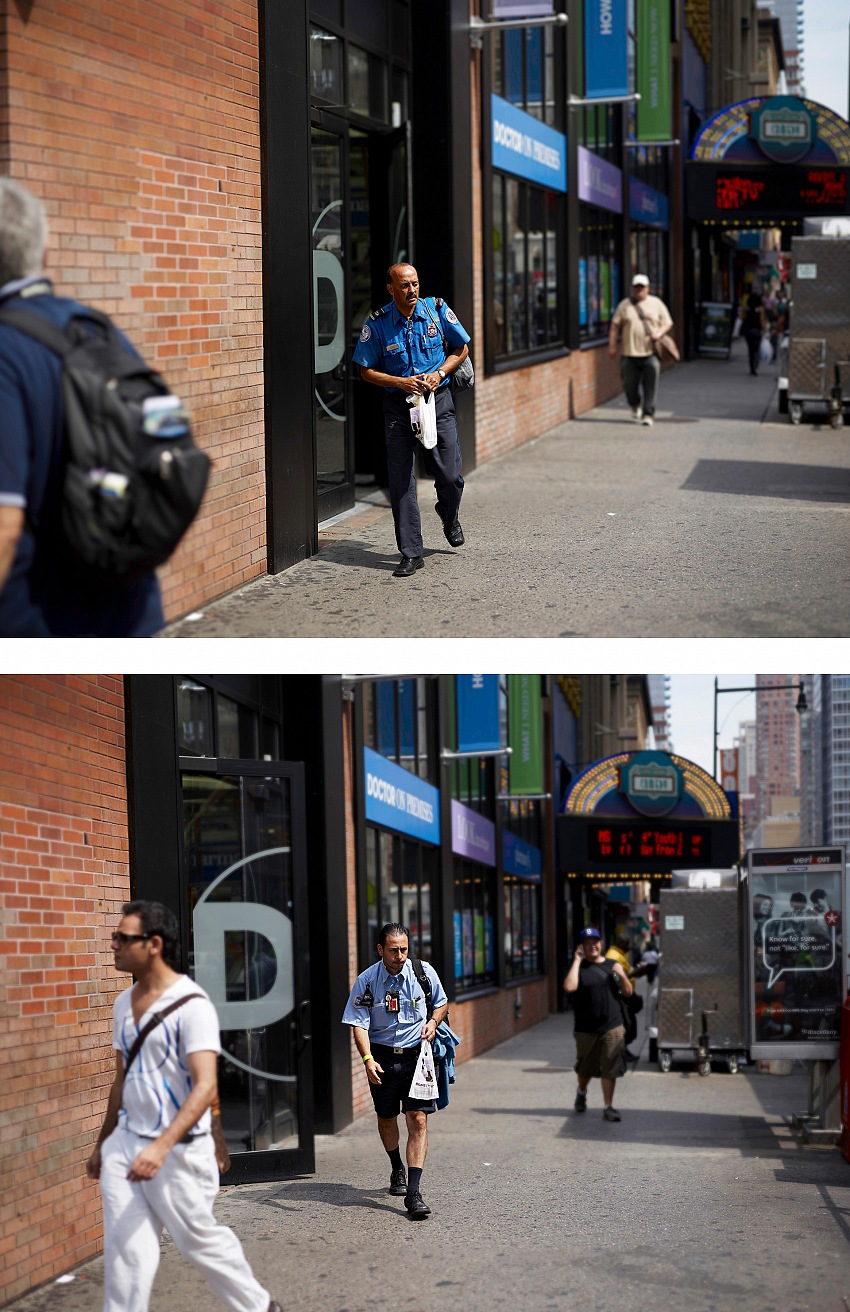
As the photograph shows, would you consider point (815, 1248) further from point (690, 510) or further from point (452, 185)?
point (452, 185)

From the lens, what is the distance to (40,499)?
14.5 feet

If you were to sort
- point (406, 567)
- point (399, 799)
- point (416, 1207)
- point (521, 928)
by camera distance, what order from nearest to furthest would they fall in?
point (416, 1207) < point (406, 567) < point (399, 799) < point (521, 928)

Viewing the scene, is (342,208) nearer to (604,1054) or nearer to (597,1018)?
(597,1018)

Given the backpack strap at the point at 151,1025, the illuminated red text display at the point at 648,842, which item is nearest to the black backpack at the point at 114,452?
the backpack strap at the point at 151,1025

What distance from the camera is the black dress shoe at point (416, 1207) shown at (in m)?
7.09

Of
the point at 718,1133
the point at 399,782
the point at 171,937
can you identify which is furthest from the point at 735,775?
the point at 171,937

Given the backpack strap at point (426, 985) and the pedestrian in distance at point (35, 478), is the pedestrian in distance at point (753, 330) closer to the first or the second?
the backpack strap at point (426, 985)

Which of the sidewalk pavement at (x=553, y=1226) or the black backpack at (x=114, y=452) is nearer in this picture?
the black backpack at (x=114, y=452)

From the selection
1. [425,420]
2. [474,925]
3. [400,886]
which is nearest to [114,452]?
[425,420]

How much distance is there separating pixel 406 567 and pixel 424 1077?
3180 mm

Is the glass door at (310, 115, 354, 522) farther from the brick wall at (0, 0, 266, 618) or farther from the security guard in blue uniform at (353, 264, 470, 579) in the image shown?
the brick wall at (0, 0, 266, 618)

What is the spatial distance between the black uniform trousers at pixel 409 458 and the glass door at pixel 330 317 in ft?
4.49

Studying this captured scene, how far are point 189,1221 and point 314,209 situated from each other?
24.6 ft

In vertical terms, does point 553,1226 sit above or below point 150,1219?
below
